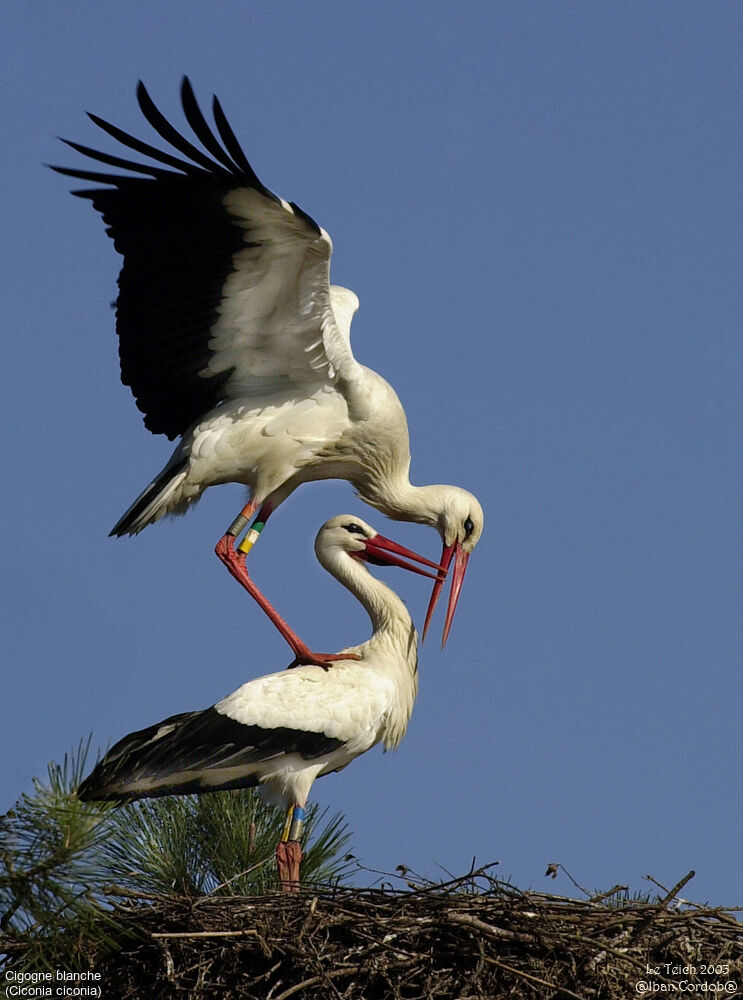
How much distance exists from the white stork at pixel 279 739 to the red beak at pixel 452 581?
2.43 feet

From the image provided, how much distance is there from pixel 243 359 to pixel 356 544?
954 millimetres

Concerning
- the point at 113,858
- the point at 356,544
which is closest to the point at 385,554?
the point at 356,544

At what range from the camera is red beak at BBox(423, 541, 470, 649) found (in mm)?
6902

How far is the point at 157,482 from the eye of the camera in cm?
686

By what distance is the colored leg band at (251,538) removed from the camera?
7047mm

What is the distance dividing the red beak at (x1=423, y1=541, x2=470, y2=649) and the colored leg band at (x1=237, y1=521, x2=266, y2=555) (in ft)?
2.64

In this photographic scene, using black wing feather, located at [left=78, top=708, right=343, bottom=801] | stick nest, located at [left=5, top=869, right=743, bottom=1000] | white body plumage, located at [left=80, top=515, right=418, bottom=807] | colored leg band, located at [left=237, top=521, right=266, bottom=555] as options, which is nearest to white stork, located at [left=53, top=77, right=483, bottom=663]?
colored leg band, located at [left=237, top=521, right=266, bottom=555]

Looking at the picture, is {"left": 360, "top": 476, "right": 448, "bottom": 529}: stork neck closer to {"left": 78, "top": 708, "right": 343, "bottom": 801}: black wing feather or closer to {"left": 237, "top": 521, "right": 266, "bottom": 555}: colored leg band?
{"left": 237, "top": 521, "right": 266, "bottom": 555}: colored leg band

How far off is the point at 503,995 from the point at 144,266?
3211 millimetres

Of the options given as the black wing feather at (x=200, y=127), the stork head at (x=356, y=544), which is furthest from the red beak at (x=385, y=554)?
the black wing feather at (x=200, y=127)

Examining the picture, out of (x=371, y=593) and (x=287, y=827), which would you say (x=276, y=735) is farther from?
(x=371, y=593)

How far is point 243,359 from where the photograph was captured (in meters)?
6.81

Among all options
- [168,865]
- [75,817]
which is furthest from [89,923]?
[168,865]

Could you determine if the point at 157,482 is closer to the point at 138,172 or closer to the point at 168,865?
the point at 138,172
